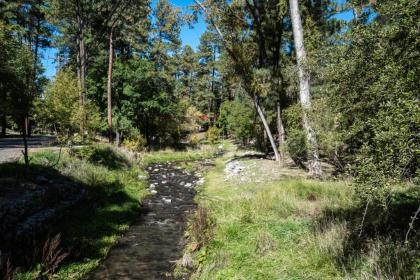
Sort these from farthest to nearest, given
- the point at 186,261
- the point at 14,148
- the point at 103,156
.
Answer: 1. the point at 14,148
2. the point at 103,156
3. the point at 186,261

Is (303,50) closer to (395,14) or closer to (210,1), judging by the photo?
(210,1)

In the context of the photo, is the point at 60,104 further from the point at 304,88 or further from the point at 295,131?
the point at 304,88

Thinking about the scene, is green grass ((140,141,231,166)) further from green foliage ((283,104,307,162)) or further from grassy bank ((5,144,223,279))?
green foliage ((283,104,307,162))

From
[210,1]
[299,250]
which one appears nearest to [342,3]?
[210,1]

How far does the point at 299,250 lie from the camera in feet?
23.9

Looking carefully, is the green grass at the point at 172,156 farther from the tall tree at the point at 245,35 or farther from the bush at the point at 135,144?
the tall tree at the point at 245,35

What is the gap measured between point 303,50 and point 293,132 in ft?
11.6

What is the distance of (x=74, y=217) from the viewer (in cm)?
1109

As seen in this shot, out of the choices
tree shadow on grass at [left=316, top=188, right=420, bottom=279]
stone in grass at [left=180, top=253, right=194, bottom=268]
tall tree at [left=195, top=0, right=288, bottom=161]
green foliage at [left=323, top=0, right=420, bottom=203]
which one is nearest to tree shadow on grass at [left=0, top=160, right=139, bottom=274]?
stone in grass at [left=180, top=253, right=194, bottom=268]

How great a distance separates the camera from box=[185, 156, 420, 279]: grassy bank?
20.1 ft

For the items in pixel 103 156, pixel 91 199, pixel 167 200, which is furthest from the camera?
pixel 103 156

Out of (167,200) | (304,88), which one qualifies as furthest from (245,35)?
(167,200)

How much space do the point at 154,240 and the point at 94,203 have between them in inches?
150

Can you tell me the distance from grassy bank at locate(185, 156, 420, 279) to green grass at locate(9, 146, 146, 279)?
2.68 m
